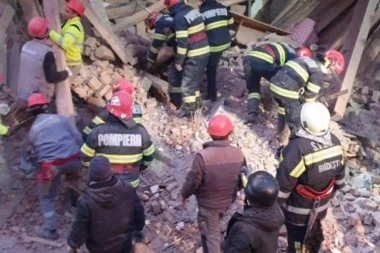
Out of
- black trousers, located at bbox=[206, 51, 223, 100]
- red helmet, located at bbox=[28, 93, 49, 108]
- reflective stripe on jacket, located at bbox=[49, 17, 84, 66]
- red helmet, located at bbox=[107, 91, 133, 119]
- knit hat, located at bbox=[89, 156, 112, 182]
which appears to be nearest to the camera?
knit hat, located at bbox=[89, 156, 112, 182]

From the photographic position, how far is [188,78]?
9102 mm

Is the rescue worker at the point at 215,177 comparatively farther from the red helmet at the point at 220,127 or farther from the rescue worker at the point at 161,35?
the rescue worker at the point at 161,35

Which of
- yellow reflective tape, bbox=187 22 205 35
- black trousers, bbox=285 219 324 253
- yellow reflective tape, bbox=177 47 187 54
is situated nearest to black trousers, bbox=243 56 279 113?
yellow reflective tape, bbox=187 22 205 35

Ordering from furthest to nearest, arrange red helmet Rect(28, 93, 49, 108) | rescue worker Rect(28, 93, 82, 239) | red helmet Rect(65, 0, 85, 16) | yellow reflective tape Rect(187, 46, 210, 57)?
yellow reflective tape Rect(187, 46, 210, 57) → red helmet Rect(65, 0, 85, 16) → red helmet Rect(28, 93, 49, 108) → rescue worker Rect(28, 93, 82, 239)

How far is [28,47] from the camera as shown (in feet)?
24.4

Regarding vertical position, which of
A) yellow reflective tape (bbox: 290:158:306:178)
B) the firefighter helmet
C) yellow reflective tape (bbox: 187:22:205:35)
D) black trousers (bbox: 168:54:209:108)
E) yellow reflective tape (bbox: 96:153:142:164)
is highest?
yellow reflective tape (bbox: 290:158:306:178)

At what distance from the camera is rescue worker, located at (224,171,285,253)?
471 cm

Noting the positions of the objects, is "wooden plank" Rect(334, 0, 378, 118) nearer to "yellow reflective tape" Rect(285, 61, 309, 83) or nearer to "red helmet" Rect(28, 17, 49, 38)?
"yellow reflective tape" Rect(285, 61, 309, 83)

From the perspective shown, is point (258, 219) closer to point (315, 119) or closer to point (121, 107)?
point (315, 119)

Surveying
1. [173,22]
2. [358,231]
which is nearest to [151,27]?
[173,22]

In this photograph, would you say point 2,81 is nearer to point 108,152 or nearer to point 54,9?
point 54,9

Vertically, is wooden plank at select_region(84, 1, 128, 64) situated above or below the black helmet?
below

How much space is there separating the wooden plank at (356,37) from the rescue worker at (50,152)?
483cm

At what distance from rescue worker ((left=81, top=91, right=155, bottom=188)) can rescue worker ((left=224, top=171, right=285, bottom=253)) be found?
186 cm
